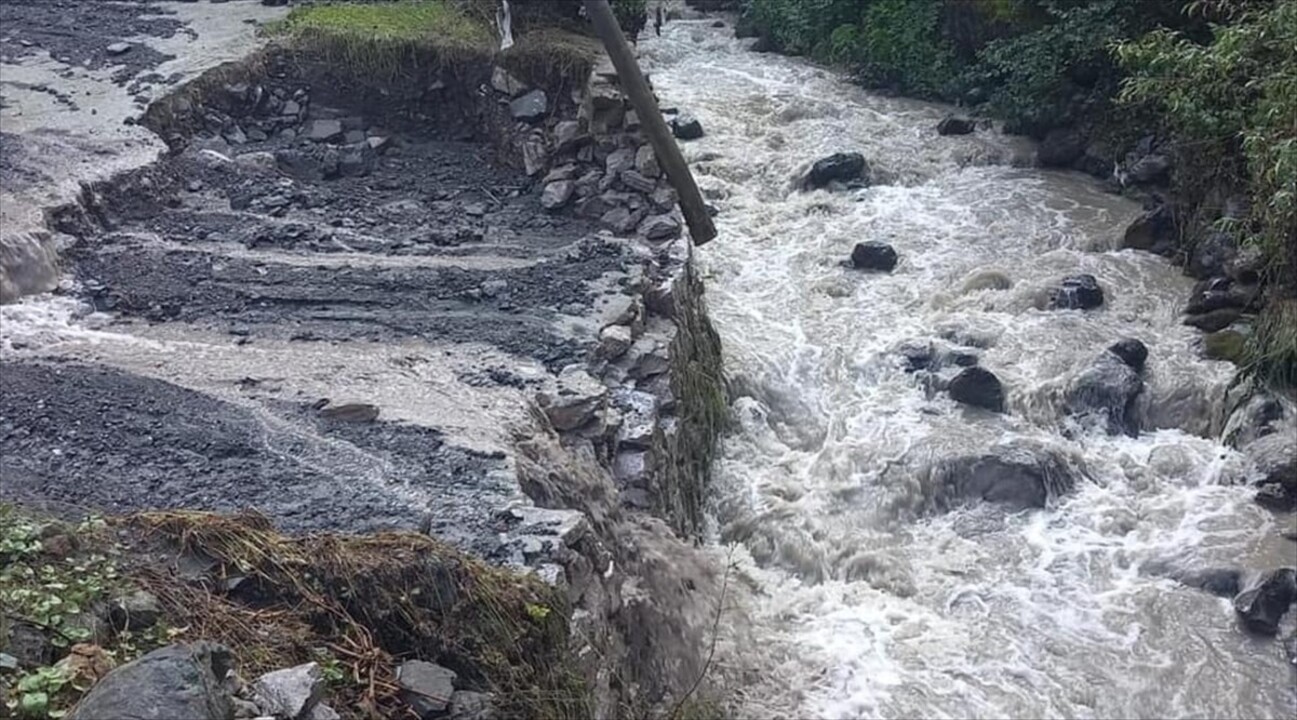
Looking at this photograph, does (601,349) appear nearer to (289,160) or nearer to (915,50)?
(289,160)

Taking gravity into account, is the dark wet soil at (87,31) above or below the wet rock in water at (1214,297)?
above

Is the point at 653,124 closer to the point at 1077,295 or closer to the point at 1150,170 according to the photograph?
the point at 1077,295

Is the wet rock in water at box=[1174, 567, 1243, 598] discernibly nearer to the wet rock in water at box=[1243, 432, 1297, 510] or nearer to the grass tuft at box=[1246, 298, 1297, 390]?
the wet rock in water at box=[1243, 432, 1297, 510]

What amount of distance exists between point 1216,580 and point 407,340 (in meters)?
6.03

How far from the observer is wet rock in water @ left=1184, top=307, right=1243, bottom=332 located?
11797 millimetres

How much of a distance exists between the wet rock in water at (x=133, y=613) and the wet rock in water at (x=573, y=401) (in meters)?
3.32

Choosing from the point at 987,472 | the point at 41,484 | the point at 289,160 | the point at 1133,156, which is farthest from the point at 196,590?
the point at 1133,156

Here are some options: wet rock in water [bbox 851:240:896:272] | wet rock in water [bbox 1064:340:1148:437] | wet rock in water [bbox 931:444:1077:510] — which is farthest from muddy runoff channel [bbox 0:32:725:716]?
wet rock in water [bbox 1064:340:1148:437]

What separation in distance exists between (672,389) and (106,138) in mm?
5942

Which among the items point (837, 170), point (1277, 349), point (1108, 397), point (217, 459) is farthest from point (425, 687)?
point (837, 170)

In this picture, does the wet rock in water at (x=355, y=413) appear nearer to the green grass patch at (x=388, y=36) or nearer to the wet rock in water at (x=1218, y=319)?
the green grass patch at (x=388, y=36)

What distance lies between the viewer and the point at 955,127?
16812mm

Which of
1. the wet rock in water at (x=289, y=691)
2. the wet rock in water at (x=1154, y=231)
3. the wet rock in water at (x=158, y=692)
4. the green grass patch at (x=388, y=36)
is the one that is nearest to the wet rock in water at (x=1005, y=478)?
the wet rock in water at (x=1154, y=231)

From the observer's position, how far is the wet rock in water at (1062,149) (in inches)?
620
